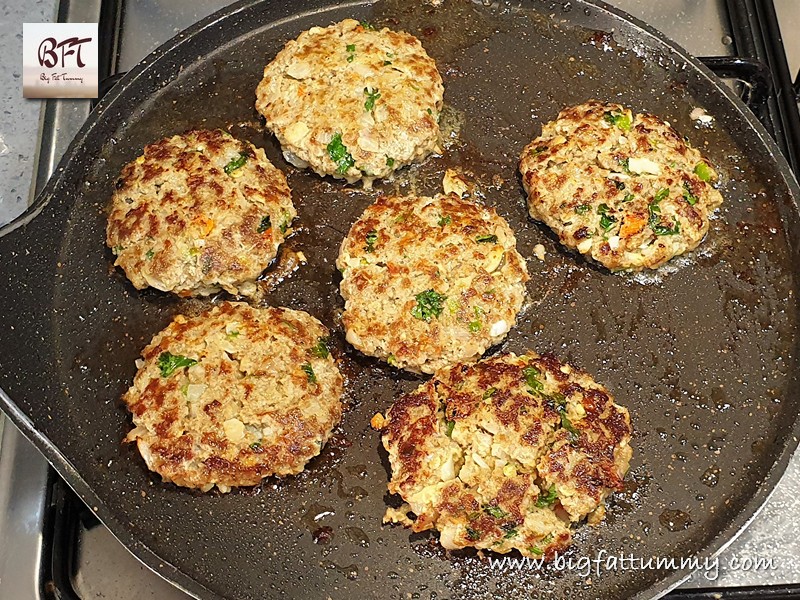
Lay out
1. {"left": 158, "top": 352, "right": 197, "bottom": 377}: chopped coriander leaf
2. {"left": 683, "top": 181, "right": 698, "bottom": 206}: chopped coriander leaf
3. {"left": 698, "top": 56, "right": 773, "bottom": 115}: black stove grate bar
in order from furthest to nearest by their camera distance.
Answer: {"left": 698, "top": 56, "right": 773, "bottom": 115}: black stove grate bar → {"left": 683, "top": 181, "right": 698, "bottom": 206}: chopped coriander leaf → {"left": 158, "top": 352, "right": 197, "bottom": 377}: chopped coriander leaf

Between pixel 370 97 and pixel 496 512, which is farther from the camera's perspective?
pixel 370 97

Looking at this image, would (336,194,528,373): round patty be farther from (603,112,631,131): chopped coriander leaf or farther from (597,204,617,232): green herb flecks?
(603,112,631,131): chopped coriander leaf

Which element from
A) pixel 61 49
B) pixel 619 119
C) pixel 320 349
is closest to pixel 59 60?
pixel 61 49

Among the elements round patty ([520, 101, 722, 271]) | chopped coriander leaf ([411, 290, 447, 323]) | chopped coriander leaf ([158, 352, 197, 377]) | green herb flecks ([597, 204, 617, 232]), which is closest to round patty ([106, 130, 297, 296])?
chopped coriander leaf ([158, 352, 197, 377])

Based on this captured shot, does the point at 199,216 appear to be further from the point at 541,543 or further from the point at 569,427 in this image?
the point at 541,543

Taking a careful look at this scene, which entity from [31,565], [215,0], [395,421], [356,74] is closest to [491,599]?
[395,421]

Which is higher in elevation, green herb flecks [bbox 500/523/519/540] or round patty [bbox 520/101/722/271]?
round patty [bbox 520/101/722/271]

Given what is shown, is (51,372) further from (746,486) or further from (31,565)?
(746,486)
